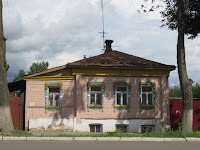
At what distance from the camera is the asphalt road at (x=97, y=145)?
870cm

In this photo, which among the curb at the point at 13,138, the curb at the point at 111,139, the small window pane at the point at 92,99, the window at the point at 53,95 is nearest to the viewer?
the curb at the point at 13,138

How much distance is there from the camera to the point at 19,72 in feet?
229

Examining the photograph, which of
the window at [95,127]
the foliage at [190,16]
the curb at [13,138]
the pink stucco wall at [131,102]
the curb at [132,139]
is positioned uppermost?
the foliage at [190,16]

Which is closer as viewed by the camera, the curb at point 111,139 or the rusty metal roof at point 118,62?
the curb at point 111,139

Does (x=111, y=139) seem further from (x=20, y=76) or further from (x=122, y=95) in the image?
(x=20, y=76)

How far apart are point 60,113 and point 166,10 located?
934cm

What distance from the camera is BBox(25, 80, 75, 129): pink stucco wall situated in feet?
50.2

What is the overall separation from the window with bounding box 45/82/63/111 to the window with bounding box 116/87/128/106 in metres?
3.84

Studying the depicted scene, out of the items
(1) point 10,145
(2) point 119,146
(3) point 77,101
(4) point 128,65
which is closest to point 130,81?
(4) point 128,65

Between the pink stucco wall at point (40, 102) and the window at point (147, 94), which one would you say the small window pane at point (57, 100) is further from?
the window at point (147, 94)

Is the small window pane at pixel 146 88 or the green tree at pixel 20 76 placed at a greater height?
the green tree at pixel 20 76

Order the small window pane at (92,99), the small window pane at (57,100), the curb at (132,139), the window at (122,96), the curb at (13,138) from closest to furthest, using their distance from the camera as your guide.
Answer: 1. the curb at (13,138)
2. the curb at (132,139)
3. the small window pane at (57,100)
4. the small window pane at (92,99)
5. the window at (122,96)

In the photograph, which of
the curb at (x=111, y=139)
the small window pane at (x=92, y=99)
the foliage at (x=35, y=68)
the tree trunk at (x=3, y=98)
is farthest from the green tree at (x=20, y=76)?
the curb at (x=111, y=139)

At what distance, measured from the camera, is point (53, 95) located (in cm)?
1565
